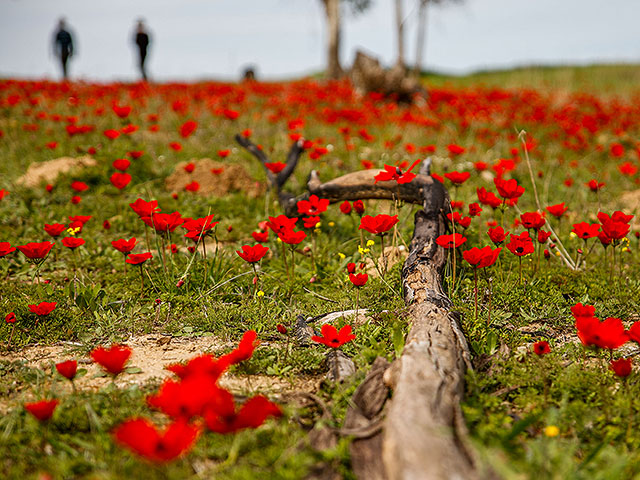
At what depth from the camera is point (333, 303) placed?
119 inches

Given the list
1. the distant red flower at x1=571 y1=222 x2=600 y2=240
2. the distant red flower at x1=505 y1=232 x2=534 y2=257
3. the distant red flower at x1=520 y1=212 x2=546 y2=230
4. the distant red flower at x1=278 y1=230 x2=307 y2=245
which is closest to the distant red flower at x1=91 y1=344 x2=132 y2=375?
the distant red flower at x1=278 y1=230 x2=307 y2=245

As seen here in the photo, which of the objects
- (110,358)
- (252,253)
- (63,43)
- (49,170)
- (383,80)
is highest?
(63,43)

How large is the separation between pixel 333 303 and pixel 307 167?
2.89 meters

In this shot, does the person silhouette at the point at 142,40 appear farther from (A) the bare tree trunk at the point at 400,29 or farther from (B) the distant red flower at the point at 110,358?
(B) the distant red flower at the point at 110,358

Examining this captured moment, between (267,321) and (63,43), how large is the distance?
13.9 m

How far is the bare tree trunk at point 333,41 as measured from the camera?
51.6 ft

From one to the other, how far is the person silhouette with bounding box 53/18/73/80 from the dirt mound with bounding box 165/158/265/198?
34.5ft

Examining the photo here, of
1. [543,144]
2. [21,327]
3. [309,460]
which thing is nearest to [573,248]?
[309,460]

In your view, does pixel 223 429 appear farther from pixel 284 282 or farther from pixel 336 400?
pixel 284 282

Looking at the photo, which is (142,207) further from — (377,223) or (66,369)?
(377,223)

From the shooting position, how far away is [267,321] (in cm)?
279

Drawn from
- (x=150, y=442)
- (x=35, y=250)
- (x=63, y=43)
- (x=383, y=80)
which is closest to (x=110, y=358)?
(x=150, y=442)

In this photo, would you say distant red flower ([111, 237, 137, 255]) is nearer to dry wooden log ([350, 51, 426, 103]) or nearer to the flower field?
the flower field

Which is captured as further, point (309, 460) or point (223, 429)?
point (309, 460)
